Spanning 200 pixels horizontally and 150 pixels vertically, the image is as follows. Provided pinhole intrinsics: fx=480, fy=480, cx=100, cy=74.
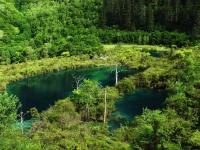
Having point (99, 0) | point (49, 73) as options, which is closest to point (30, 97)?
point (49, 73)

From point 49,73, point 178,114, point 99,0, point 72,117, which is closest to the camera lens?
point 178,114

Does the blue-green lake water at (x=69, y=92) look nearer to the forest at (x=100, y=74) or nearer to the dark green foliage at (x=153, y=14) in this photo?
the forest at (x=100, y=74)

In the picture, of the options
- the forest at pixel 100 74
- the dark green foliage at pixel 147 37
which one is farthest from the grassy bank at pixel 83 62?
the dark green foliage at pixel 147 37

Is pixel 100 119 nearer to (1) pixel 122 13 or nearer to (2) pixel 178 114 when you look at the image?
(2) pixel 178 114

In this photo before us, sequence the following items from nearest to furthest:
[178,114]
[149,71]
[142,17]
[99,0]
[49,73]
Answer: [178,114] → [149,71] → [49,73] → [142,17] → [99,0]

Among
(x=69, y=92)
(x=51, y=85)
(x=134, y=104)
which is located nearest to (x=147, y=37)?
(x=51, y=85)

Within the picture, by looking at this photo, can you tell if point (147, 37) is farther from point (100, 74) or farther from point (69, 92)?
point (69, 92)
